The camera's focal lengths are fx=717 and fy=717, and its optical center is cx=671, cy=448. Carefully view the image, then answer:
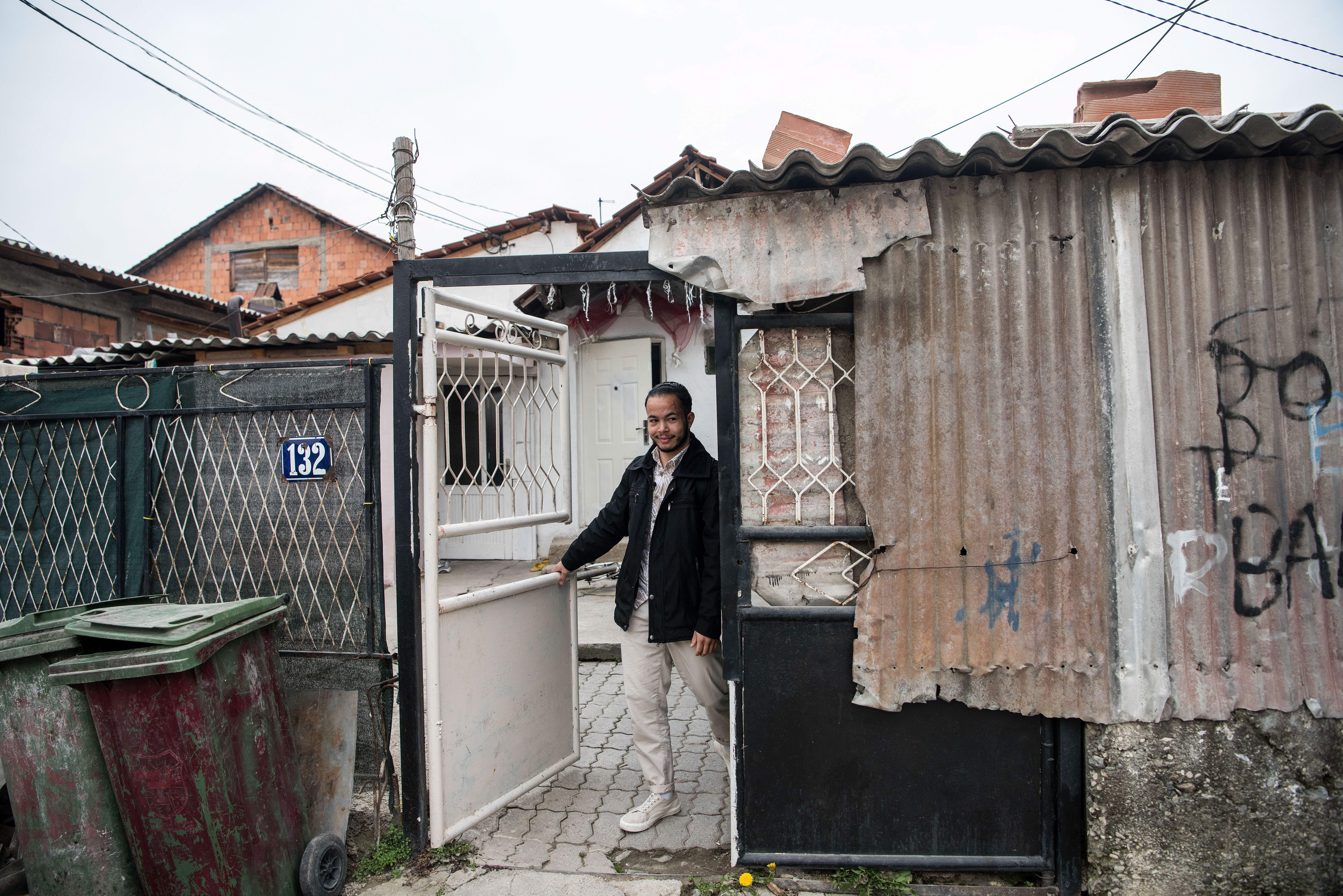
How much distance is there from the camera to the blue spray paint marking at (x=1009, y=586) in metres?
2.50

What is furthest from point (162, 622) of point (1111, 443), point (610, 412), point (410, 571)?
point (610, 412)

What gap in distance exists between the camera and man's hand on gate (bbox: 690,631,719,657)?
295 cm

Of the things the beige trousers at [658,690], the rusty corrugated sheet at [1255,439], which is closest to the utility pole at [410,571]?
the beige trousers at [658,690]

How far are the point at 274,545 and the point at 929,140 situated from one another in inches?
125

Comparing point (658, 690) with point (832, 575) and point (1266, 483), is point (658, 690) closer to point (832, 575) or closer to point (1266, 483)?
point (832, 575)

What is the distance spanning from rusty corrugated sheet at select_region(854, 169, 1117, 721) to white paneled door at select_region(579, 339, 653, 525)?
5.61 meters

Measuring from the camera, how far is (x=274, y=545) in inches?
130

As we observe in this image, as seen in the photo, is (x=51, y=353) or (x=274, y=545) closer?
(x=274, y=545)

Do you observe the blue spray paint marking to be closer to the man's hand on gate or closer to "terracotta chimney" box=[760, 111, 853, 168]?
the man's hand on gate

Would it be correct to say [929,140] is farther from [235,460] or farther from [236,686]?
[235,460]

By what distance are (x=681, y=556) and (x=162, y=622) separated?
1843mm

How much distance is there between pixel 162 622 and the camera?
2375 mm

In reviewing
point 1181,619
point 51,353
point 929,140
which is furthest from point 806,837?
point 51,353

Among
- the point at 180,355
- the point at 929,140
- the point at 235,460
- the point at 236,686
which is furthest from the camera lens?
the point at 180,355
